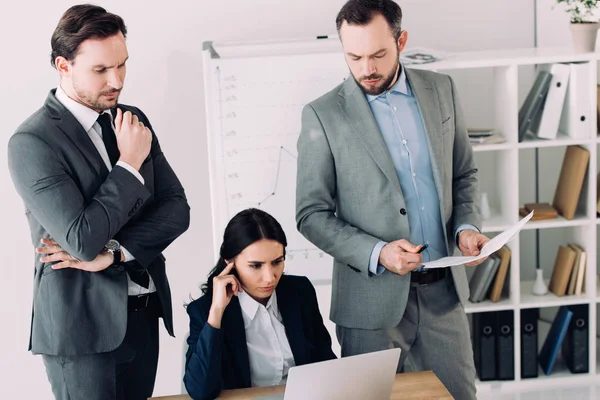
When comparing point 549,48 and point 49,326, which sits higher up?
point 549,48

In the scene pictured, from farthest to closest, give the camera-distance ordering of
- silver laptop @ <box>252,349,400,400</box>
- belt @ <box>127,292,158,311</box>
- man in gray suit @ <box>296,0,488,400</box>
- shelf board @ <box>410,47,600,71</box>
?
shelf board @ <box>410,47,600,71</box> → man in gray suit @ <box>296,0,488,400</box> → belt @ <box>127,292,158,311</box> → silver laptop @ <box>252,349,400,400</box>

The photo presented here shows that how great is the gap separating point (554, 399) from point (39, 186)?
2828 mm

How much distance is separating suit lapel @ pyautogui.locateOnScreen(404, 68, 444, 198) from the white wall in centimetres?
139

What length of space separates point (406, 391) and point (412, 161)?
0.76 m

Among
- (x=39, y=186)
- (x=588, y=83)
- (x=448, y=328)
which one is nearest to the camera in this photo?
(x=39, y=186)

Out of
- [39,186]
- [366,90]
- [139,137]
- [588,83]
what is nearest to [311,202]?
[366,90]

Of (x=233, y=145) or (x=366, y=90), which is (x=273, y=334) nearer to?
(x=366, y=90)

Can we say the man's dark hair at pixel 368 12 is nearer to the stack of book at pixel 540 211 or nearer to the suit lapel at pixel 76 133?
the suit lapel at pixel 76 133

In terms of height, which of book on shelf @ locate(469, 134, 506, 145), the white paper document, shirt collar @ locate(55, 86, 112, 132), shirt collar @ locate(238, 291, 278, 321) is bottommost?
shirt collar @ locate(238, 291, 278, 321)

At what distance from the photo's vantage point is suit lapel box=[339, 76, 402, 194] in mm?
2828

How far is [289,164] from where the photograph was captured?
386cm

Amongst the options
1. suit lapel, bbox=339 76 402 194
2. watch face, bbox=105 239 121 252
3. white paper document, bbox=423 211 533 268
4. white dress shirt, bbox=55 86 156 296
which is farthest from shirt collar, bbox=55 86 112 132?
white paper document, bbox=423 211 533 268

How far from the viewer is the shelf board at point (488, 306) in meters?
4.24

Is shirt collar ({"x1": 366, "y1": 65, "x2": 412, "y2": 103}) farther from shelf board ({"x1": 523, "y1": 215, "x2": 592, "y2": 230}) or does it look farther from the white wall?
shelf board ({"x1": 523, "y1": 215, "x2": 592, "y2": 230})
